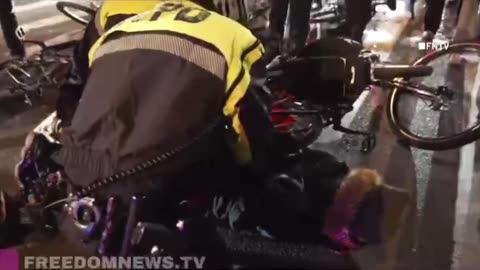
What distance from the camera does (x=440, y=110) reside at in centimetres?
308

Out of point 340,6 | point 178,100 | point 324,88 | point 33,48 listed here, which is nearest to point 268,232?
point 178,100

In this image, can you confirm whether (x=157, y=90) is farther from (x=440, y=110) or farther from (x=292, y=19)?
(x=292, y=19)

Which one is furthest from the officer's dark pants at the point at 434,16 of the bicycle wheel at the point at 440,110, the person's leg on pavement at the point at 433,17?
the bicycle wheel at the point at 440,110

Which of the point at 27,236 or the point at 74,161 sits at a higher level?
the point at 74,161

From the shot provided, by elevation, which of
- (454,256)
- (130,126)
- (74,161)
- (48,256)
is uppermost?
(130,126)

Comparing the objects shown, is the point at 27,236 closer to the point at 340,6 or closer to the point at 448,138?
the point at 448,138

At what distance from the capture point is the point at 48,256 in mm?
1880

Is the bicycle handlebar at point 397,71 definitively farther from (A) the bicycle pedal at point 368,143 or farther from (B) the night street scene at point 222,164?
(A) the bicycle pedal at point 368,143

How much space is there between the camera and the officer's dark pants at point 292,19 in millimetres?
3639

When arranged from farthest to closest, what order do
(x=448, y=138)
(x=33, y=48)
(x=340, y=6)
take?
1. (x=340, y=6)
2. (x=33, y=48)
3. (x=448, y=138)

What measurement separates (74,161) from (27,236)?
2.83 ft

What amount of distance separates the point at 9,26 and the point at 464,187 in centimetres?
288

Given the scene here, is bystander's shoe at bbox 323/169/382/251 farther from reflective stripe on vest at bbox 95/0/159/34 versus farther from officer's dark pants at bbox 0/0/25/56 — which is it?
officer's dark pants at bbox 0/0/25/56

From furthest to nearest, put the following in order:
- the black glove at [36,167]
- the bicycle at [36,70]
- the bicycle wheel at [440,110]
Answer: the bicycle at [36,70] < the bicycle wheel at [440,110] < the black glove at [36,167]
